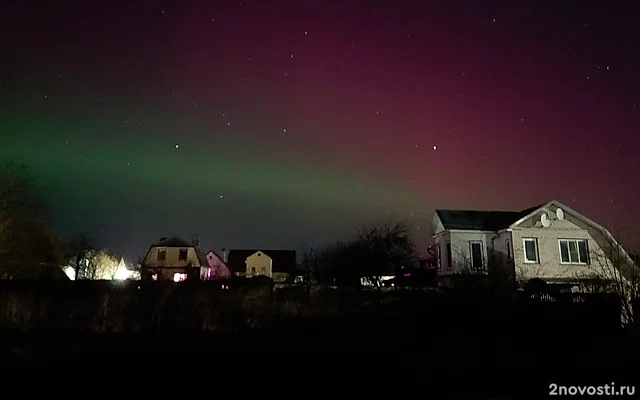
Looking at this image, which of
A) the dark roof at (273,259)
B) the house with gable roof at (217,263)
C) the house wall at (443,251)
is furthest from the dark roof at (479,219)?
the house with gable roof at (217,263)

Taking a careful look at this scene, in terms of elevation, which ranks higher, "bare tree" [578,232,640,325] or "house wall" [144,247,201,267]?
"house wall" [144,247,201,267]

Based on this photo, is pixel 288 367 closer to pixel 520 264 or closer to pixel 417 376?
pixel 417 376

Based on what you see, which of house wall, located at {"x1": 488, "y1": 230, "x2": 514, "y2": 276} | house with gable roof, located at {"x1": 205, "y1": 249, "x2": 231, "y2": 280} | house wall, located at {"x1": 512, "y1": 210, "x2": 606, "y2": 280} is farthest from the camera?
house with gable roof, located at {"x1": 205, "y1": 249, "x2": 231, "y2": 280}

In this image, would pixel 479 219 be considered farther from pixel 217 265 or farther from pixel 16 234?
pixel 217 265

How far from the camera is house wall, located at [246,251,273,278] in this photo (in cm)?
8400

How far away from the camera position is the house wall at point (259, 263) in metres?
84.0

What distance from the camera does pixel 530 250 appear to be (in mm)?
34406

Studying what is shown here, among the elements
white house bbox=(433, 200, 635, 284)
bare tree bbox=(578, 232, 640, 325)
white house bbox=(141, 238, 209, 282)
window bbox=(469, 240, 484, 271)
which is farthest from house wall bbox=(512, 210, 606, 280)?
white house bbox=(141, 238, 209, 282)

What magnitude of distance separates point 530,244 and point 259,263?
57029mm

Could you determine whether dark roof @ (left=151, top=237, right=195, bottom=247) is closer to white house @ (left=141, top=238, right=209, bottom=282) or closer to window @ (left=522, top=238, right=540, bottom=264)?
white house @ (left=141, top=238, right=209, bottom=282)

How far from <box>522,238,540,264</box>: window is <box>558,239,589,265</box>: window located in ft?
5.92

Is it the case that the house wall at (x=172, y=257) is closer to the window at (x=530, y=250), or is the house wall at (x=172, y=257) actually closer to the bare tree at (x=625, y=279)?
the window at (x=530, y=250)

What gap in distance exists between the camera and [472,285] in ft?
66.0

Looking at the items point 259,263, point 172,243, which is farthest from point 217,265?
point 172,243
